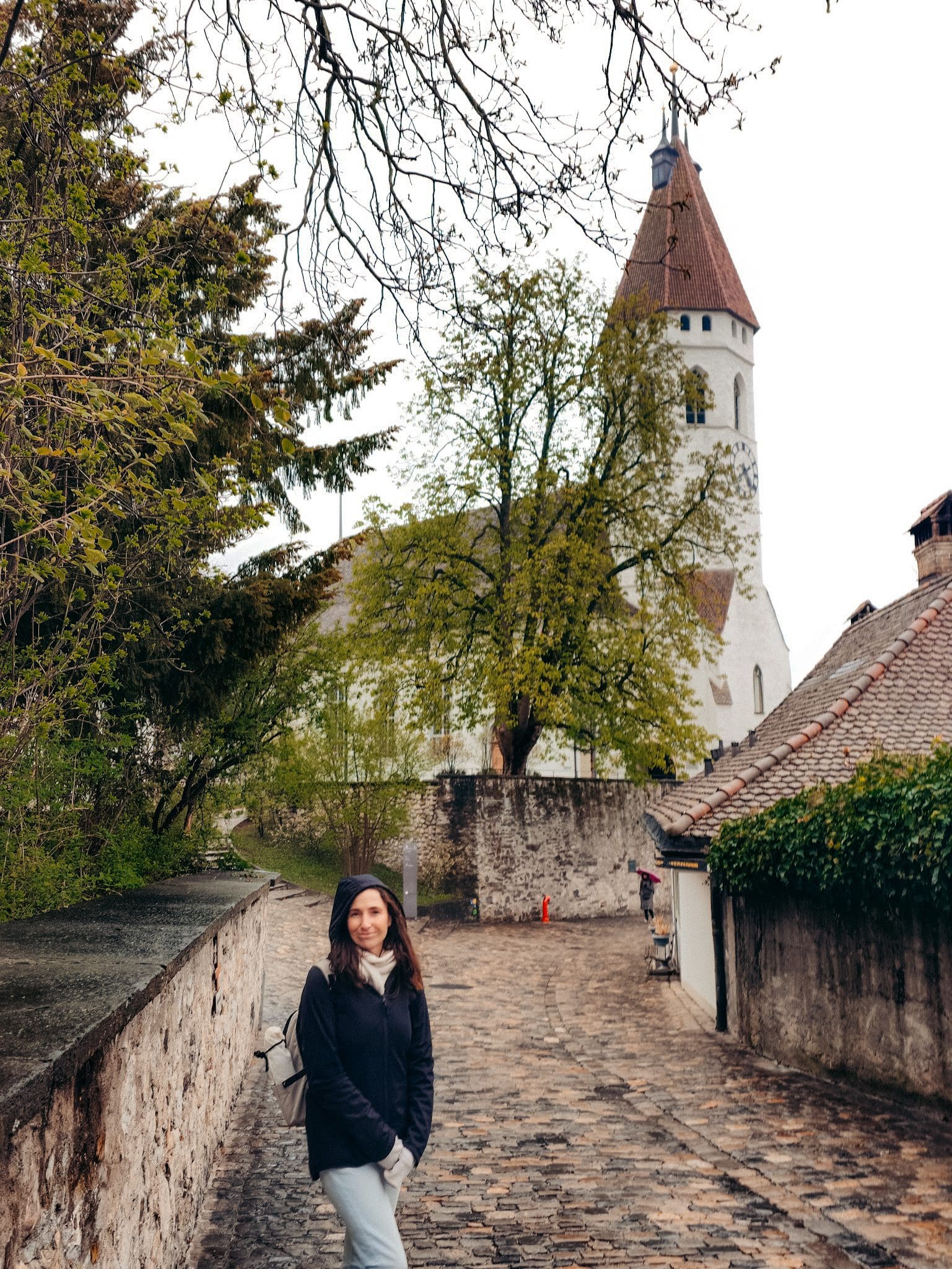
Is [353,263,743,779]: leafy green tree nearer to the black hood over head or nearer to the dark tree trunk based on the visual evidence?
the dark tree trunk

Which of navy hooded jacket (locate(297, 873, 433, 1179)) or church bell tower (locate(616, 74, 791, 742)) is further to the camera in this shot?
church bell tower (locate(616, 74, 791, 742))

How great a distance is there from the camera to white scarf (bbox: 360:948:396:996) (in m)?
4.12

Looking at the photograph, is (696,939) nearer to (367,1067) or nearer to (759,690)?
(367,1067)

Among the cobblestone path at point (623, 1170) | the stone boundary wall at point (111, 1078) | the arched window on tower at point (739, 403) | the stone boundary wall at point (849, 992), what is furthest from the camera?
the arched window on tower at point (739, 403)

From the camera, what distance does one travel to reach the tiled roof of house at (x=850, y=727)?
13578mm

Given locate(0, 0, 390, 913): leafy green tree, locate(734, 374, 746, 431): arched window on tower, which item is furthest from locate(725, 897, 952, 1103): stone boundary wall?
locate(734, 374, 746, 431): arched window on tower

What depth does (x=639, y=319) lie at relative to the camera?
27.7 m

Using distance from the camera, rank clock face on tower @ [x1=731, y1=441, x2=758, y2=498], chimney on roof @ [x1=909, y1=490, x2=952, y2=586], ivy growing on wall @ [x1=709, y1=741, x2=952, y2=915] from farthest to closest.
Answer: clock face on tower @ [x1=731, y1=441, x2=758, y2=498]
chimney on roof @ [x1=909, y1=490, x2=952, y2=586]
ivy growing on wall @ [x1=709, y1=741, x2=952, y2=915]

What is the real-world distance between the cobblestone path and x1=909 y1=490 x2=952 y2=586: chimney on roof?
33.6 ft

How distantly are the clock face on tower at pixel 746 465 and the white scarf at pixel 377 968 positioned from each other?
42564 millimetres


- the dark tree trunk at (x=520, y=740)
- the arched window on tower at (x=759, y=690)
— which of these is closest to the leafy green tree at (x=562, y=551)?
the dark tree trunk at (x=520, y=740)

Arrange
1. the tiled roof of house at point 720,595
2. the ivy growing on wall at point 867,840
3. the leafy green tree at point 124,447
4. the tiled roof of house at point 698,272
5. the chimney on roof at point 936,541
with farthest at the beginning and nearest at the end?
the tiled roof of house at point 698,272 < the tiled roof of house at point 720,595 < the chimney on roof at point 936,541 < the ivy growing on wall at point 867,840 < the leafy green tree at point 124,447

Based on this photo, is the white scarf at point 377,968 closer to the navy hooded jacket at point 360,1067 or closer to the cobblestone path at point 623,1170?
the navy hooded jacket at point 360,1067

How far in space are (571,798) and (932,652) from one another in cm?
1432
